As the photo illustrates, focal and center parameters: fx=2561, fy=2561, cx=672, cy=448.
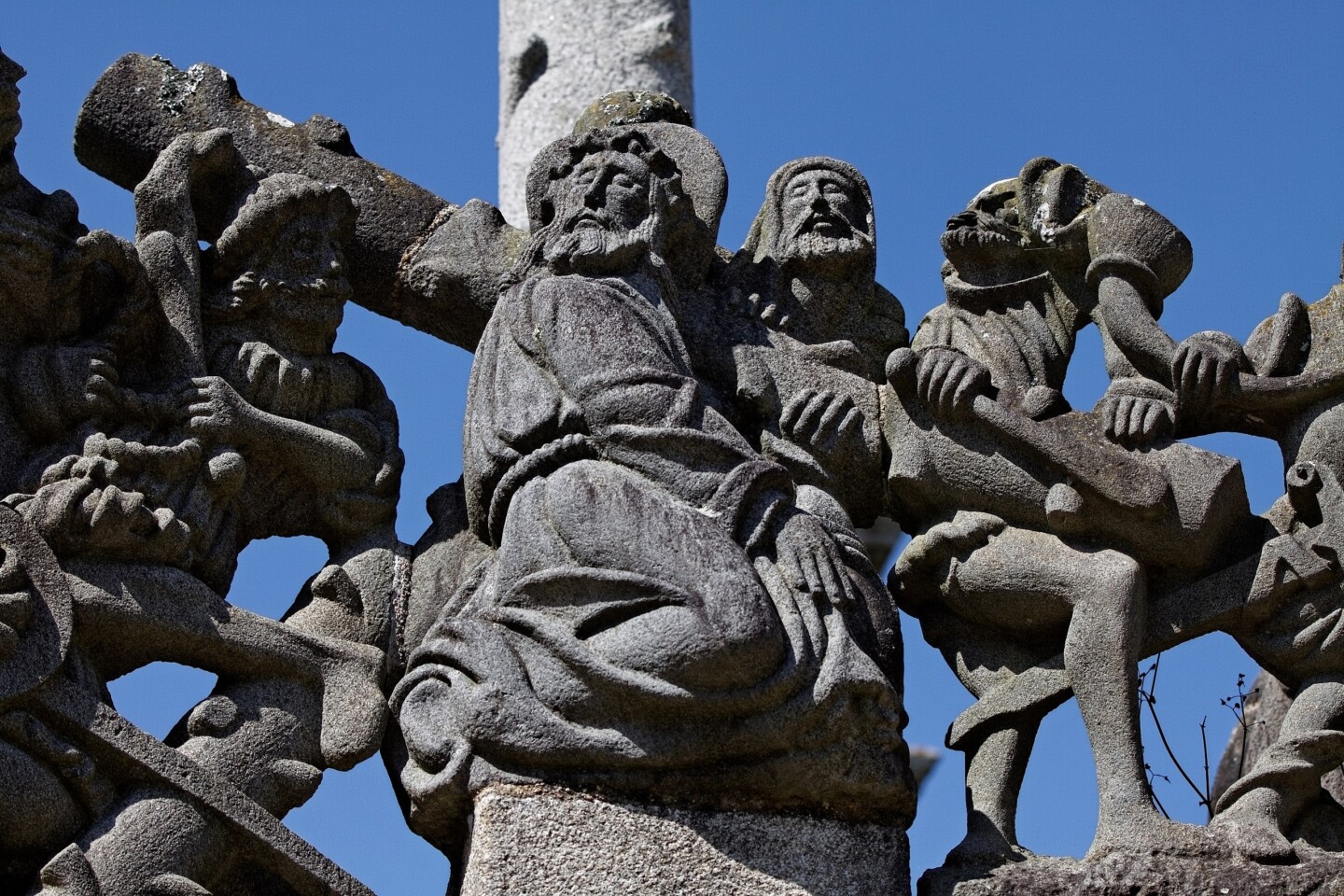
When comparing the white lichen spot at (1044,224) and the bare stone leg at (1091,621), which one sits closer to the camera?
the bare stone leg at (1091,621)

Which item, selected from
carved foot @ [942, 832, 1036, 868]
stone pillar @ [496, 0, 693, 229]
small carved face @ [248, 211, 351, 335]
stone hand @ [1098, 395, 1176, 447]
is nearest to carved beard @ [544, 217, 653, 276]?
small carved face @ [248, 211, 351, 335]

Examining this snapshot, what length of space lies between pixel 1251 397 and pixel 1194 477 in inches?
15.2

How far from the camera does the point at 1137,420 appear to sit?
7207mm

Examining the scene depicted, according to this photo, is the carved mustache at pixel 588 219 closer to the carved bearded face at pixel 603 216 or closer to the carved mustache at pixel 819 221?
the carved bearded face at pixel 603 216

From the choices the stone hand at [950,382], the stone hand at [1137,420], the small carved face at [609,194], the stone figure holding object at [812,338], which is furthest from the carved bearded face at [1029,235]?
the small carved face at [609,194]

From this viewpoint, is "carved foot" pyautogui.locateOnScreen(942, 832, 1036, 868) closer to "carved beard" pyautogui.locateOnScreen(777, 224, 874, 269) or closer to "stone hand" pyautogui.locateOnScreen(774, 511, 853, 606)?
"stone hand" pyautogui.locateOnScreen(774, 511, 853, 606)

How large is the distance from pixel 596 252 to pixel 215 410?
1163mm

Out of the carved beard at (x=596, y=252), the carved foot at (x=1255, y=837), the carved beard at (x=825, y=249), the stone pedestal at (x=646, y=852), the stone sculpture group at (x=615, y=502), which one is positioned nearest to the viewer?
the stone pedestal at (x=646, y=852)

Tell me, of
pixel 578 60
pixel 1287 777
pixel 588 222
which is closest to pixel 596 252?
pixel 588 222

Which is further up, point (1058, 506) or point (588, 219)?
point (588, 219)

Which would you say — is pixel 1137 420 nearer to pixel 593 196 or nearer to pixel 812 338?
pixel 812 338

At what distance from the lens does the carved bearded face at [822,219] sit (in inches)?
305

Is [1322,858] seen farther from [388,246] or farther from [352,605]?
[388,246]

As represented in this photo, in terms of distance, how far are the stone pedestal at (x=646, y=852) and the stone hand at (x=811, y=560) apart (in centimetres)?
60
